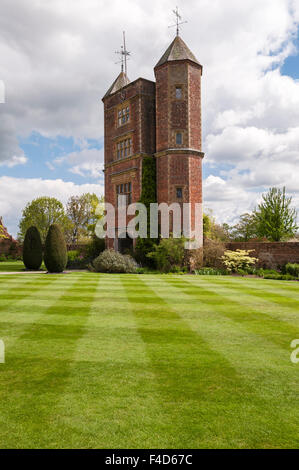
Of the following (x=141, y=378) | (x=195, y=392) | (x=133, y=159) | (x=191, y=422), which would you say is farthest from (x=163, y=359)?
(x=133, y=159)

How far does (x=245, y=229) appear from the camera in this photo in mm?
39750

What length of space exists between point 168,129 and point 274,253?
1112cm

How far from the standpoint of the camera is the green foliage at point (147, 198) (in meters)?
23.4

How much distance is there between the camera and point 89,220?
2160 inches

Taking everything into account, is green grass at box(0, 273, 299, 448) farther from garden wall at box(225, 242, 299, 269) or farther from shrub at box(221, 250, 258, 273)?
garden wall at box(225, 242, 299, 269)

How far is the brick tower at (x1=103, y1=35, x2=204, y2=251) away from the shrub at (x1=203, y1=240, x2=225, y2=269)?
5.95 ft

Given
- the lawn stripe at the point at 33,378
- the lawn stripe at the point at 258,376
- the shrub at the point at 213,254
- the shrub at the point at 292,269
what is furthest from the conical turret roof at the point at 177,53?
the lawn stripe at the point at 33,378

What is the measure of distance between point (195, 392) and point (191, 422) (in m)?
0.64

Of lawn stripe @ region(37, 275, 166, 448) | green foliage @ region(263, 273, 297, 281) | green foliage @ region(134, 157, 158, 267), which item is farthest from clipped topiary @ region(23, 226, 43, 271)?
lawn stripe @ region(37, 275, 166, 448)

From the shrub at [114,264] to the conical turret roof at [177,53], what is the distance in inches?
564

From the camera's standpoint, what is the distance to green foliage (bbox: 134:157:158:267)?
A: 2338 cm

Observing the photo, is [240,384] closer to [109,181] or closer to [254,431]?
[254,431]

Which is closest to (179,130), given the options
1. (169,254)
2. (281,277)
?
(169,254)
